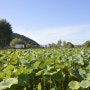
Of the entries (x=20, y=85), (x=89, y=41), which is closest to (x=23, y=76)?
(x=20, y=85)

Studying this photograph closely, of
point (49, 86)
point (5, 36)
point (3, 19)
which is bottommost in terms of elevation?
point (49, 86)

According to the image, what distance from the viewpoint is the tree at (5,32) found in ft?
186

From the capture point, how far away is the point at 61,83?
117 inches

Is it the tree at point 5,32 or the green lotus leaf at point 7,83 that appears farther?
the tree at point 5,32

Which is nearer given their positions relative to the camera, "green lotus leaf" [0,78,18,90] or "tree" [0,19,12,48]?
"green lotus leaf" [0,78,18,90]

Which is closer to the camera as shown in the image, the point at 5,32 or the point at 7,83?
the point at 7,83

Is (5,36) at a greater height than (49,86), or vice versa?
(5,36)

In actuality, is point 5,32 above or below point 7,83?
above

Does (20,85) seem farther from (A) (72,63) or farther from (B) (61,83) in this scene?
(A) (72,63)

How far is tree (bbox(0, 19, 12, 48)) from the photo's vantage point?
56.8 metres

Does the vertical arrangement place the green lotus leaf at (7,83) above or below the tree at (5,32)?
below

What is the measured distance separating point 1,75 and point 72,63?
5.57 ft

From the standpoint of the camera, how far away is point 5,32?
5691 cm

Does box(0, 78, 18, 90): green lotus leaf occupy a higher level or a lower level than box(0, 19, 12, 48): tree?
lower
